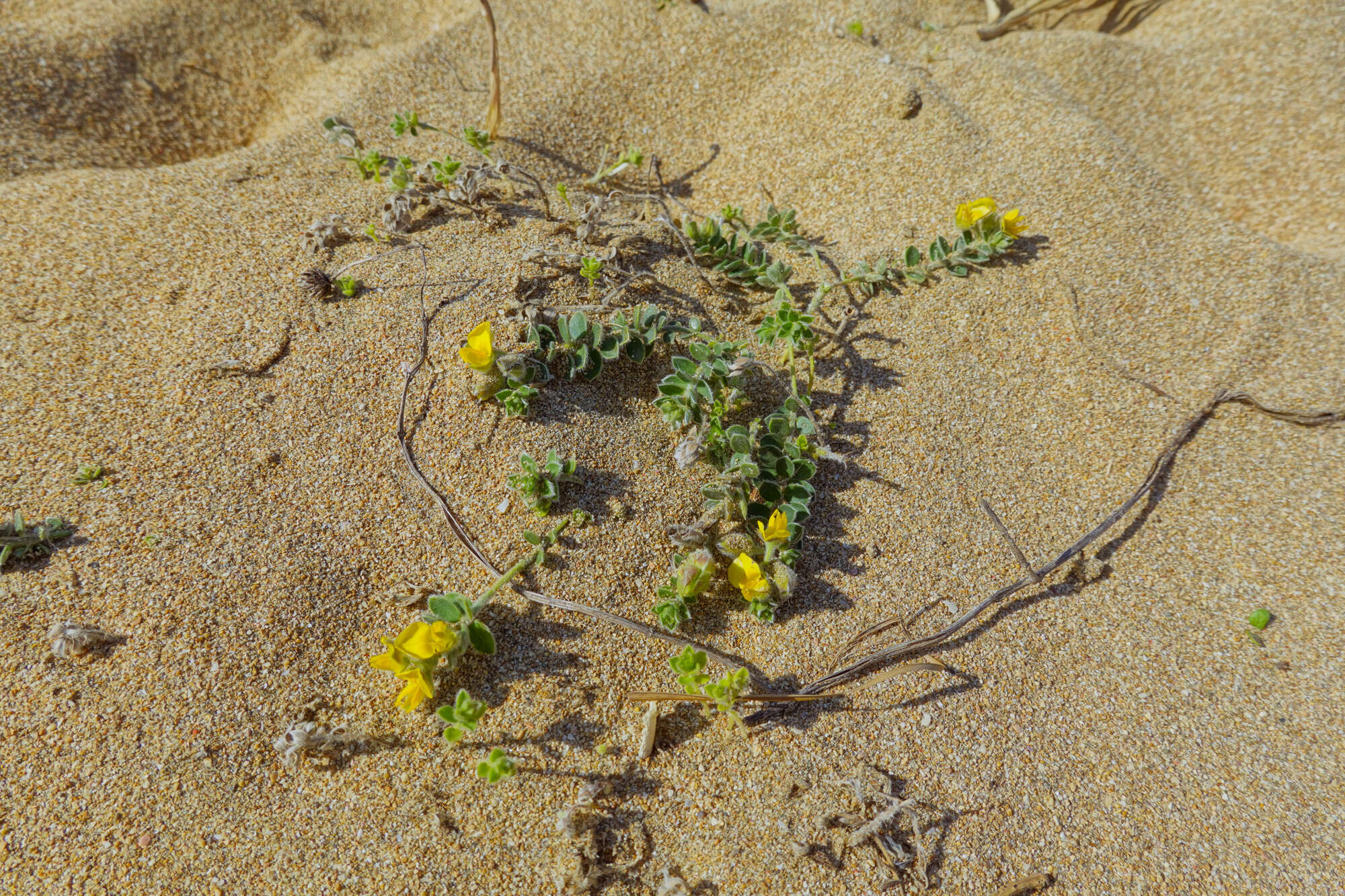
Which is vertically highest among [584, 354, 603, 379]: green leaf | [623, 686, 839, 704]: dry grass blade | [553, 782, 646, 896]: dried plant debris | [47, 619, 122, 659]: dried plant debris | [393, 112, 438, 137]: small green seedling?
[393, 112, 438, 137]: small green seedling

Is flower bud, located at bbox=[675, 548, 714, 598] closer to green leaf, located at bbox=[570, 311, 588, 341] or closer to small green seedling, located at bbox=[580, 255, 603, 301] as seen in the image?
green leaf, located at bbox=[570, 311, 588, 341]

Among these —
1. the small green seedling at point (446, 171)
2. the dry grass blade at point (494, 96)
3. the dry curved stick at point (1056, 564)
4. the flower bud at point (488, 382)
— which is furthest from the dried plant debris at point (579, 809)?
the dry grass blade at point (494, 96)

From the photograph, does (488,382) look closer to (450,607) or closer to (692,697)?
(450,607)

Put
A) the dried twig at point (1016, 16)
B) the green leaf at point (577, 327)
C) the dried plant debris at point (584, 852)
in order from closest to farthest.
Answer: the dried plant debris at point (584, 852) < the green leaf at point (577, 327) < the dried twig at point (1016, 16)

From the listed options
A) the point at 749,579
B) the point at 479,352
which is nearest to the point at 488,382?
the point at 479,352

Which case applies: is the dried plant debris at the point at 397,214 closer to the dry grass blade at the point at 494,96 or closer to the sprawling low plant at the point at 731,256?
the dry grass blade at the point at 494,96

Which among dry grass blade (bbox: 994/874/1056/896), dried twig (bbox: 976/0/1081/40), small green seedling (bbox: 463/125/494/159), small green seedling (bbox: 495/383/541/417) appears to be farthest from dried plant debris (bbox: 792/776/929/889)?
dried twig (bbox: 976/0/1081/40)
